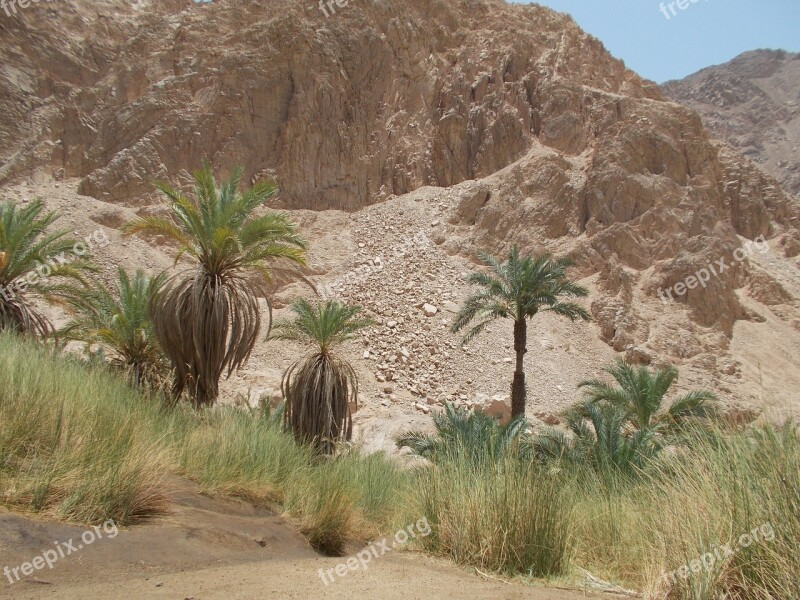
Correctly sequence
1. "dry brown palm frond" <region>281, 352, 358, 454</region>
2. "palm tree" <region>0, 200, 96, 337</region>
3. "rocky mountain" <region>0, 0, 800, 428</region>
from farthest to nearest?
"rocky mountain" <region>0, 0, 800, 428</region> → "dry brown palm frond" <region>281, 352, 358, 454</region> → "palm tree" <region>0, 200, 96, 337</region>

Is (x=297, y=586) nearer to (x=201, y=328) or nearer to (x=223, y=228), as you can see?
(x=201, y=328)

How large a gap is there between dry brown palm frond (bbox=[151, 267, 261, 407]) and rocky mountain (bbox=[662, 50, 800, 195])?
82.0m

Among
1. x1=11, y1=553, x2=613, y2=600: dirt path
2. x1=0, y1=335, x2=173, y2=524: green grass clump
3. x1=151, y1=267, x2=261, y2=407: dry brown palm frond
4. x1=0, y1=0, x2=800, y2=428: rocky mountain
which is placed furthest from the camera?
x1=0, y1=0, x2=800, y2=428: rocky mountain

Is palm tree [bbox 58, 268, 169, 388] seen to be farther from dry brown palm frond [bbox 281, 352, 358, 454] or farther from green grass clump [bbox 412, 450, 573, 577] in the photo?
green grass clump [bbox 412, 450, 573, 577]

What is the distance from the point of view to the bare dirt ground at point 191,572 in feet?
16.7

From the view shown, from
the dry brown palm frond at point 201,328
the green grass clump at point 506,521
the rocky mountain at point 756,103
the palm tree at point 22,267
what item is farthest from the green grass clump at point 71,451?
the rocky mountain at point 756,103

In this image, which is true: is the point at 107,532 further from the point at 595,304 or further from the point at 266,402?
the point at 595,304

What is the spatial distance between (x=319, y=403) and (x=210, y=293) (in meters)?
4.42

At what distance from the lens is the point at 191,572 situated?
19.7 ft

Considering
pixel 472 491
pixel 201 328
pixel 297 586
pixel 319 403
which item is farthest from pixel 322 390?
pixel 297 586

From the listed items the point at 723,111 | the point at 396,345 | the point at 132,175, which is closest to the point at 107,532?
the point at 396,345

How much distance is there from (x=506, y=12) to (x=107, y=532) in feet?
184

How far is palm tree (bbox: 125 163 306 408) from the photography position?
1321 centimetres

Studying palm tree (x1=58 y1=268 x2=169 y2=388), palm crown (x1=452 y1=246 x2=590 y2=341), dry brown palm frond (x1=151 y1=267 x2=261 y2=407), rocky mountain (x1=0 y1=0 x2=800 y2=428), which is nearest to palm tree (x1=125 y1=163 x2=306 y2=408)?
dry brown palm frond (x1=151 y1=267 x2=261 y2=407)
